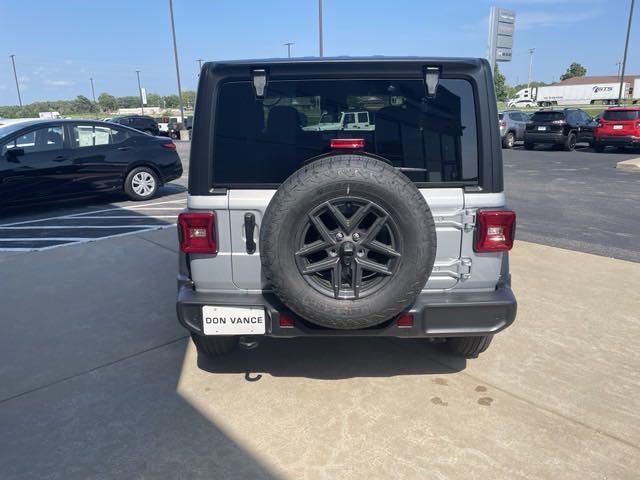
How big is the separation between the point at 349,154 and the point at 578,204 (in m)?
7.74

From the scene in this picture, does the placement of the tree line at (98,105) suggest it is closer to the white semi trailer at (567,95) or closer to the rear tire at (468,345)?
the white semi trailer at (567,95)

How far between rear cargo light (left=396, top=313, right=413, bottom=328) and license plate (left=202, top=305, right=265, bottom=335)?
Result: 78 cm

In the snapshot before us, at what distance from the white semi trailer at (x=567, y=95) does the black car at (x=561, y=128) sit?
6851 centimetres

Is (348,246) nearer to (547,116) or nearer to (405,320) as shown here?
(405,320)

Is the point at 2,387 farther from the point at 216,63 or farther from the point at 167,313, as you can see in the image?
the point at 216,63

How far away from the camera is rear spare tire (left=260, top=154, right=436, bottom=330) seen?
2.47 m

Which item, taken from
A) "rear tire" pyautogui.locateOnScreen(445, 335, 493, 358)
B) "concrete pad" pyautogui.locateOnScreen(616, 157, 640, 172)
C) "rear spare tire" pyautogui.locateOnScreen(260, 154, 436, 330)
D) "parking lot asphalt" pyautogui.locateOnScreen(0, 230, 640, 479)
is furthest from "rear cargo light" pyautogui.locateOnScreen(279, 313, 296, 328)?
"concrete pad" pyautogui.locateOnScreen(616, 157, 640, 172)

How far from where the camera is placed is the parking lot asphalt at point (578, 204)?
21.4ft

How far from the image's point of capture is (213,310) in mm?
2838

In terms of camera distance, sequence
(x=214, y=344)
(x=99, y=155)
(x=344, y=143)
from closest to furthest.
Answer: (x=344, y=143) < (x=214, y=344) < (x=99, y=155)

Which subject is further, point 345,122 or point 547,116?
point 547,116

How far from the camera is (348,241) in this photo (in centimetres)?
255

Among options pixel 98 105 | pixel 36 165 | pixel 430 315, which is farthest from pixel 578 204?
pixel 98 105

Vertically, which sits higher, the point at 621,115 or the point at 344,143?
the point at 344,143
